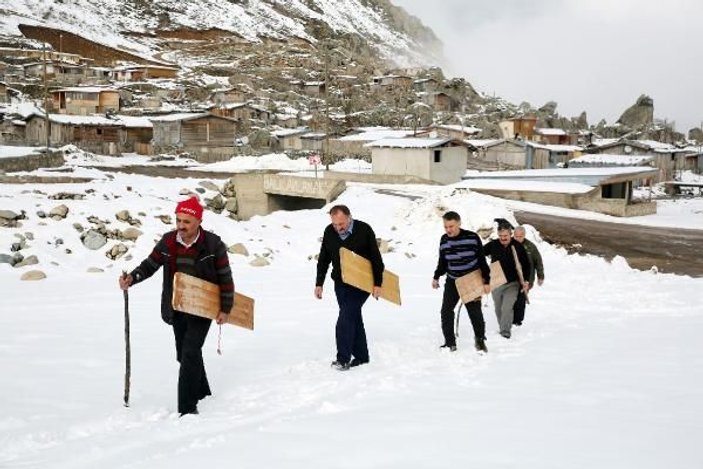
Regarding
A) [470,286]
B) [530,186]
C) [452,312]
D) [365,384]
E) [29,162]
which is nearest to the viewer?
[365,384]

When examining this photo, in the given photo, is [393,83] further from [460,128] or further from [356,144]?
[356,144]

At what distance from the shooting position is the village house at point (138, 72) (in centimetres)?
9162

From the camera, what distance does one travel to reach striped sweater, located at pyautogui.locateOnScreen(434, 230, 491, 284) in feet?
23.6

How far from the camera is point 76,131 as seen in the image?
54.1 m

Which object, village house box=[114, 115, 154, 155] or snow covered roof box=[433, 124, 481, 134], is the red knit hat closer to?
village house box=[114, 115, 154, 155]

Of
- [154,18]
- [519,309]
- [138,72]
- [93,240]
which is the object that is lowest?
[519,309]

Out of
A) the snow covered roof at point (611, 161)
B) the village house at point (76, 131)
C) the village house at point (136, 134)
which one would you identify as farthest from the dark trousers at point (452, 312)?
the village house at point (136, 134)

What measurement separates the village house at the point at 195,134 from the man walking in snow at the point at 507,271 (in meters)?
47.7

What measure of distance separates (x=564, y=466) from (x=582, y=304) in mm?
7961

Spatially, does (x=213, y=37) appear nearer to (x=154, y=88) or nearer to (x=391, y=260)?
(x=154, y=88)

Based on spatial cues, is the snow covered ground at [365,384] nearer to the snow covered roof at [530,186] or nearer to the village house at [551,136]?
the snow covered roof at [530,186]

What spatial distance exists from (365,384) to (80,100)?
2916 inches

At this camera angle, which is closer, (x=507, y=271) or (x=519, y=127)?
(x=507, y=271)

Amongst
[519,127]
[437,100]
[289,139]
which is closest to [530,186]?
[289,139]
